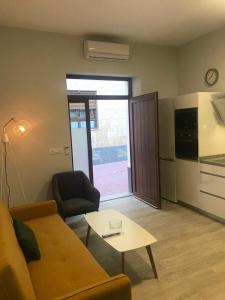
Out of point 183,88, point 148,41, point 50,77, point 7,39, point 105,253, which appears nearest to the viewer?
point 105,253

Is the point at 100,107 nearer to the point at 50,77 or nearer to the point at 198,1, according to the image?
the point at 50,77

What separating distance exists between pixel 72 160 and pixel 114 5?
7.68ft

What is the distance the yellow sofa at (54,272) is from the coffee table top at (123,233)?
0.93ft

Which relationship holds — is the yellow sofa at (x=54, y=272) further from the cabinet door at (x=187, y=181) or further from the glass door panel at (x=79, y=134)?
the cabinet door at (x=187, y=181)

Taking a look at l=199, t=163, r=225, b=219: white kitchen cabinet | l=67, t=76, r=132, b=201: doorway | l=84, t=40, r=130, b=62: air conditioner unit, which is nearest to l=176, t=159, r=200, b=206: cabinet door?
l=199, t=163, r=225, b=219: white kitchen cabinet

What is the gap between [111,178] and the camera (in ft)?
19.9

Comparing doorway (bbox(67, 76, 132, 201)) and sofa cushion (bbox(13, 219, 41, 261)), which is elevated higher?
doorway (bbox(67, 76, 132, 201))

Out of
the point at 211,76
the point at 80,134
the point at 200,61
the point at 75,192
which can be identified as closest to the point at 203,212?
the point at 75,192

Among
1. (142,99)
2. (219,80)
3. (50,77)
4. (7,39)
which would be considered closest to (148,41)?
(142,99)

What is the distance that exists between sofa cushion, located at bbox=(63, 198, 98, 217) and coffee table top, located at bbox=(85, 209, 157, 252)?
1.38ft

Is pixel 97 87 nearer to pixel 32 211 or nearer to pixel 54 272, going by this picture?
pixel 32 211

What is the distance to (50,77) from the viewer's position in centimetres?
377

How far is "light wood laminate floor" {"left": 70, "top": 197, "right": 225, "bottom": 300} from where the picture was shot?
2.17 metres

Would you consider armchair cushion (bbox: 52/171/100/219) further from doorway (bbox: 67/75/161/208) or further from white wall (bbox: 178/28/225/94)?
white wall (bbox: 178/28/225/94)
